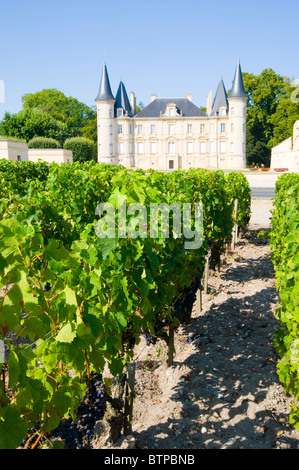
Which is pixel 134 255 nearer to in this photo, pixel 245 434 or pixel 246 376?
pixel 245 434

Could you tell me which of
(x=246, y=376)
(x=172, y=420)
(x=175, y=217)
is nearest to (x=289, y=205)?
(x=175, y=217)

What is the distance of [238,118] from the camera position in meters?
52.2

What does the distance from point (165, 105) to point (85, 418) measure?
56510 mm

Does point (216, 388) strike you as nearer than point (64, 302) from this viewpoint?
No

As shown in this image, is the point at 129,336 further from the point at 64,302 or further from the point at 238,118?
the point at 238,118

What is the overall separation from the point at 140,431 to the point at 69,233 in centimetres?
227

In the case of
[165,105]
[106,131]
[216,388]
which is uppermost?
[165,105]

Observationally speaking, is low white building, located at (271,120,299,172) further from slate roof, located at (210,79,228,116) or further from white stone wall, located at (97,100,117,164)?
white stone wall, located at (97,100,117,164)

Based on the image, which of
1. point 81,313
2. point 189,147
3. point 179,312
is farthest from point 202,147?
point 81,313

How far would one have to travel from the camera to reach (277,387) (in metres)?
3.92

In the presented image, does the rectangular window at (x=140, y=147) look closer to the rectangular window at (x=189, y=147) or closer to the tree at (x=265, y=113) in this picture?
the rectangular window at (x=189, y=147)

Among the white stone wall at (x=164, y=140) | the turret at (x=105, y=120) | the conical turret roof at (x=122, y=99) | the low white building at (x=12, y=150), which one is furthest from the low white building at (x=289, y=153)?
the low white building at (x=12, y=150)

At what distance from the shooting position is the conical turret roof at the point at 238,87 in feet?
170

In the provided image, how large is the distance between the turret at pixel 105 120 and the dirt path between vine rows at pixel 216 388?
5040 centimetres
